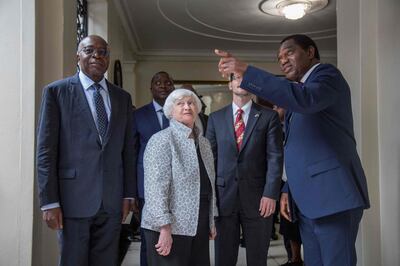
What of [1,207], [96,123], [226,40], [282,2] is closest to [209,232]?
[96,123]

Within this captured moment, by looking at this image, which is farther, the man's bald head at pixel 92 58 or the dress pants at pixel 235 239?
the dress pants at pixel 235 239

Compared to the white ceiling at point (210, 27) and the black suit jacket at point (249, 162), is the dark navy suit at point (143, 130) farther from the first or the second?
the white ceiling at point (210, 27)

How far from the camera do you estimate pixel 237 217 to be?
86.2 inches

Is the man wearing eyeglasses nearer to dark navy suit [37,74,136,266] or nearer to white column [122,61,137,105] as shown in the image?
dark navy suit [37,74,136,266]

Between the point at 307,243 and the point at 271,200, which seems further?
the point at 271,200

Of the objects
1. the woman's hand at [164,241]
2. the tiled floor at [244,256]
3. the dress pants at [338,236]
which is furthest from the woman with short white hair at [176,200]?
the tiled floor at [244,256]

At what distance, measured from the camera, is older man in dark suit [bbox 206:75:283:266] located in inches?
85.5

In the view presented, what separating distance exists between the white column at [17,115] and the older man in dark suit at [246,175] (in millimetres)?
980

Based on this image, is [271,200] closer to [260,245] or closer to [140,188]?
[260,245]

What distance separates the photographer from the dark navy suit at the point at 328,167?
150 cm

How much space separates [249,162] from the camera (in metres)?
2.22

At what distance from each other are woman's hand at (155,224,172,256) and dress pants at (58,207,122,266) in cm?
18

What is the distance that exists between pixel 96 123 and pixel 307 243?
3.30 ft

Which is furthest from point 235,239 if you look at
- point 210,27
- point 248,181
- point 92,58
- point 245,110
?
point 210,27
